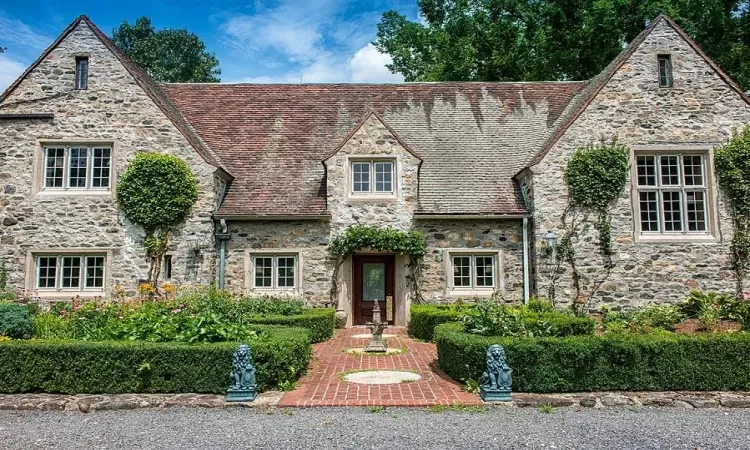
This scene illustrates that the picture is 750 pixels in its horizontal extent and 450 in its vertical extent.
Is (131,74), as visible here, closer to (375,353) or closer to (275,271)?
(275,271)

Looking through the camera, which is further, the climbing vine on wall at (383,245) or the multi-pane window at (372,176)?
the multi-pane window at (372,176)

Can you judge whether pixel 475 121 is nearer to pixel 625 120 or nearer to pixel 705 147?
pixel 625 120

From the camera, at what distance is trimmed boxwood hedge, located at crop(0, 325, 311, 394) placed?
799 centimetres

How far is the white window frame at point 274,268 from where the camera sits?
15484 mm

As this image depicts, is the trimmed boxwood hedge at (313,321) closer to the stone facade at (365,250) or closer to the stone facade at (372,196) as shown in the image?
the stone facade at (365,250)

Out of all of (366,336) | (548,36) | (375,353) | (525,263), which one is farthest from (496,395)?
(548,36)

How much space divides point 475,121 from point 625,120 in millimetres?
5125

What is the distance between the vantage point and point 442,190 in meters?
16.2

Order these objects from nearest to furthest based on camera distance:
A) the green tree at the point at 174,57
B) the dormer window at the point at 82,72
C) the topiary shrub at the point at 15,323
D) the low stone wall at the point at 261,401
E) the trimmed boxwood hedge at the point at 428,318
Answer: the low stone wall at the point at 261,401, the topiary shrub at the point at 15,323, the trimmed boxwood hedge at the point at 428,318, the dormer window at the point at 82,72, the green tree at the point at 174,57

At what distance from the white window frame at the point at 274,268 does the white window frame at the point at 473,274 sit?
4443 millimetres

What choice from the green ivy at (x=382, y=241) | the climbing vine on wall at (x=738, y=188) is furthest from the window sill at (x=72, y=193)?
the climbing vine on wall at (x=738, y=188)

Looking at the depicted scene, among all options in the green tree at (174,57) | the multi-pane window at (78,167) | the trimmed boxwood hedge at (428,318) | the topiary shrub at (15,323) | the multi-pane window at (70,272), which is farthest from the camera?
the green tree at (174,57)

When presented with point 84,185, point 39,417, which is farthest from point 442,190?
point 39,417

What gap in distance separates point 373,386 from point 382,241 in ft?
22.6
